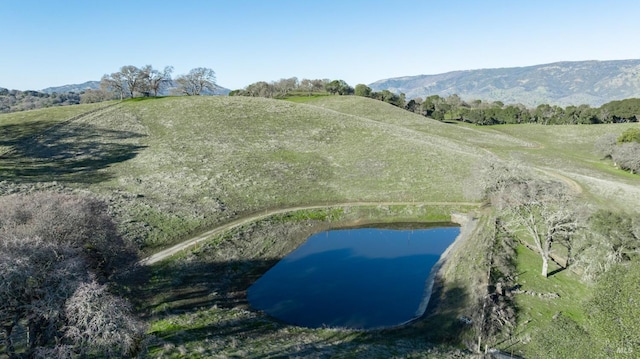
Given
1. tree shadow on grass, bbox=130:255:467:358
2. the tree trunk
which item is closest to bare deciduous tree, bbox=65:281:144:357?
tree shadow on grass, bbox=130:255:467:358

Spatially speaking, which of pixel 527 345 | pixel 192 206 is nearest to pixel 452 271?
pixel 527 345

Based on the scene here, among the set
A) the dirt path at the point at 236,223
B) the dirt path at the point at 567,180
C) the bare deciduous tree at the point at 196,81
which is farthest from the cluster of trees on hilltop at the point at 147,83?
the dirt path at the point at 567,180

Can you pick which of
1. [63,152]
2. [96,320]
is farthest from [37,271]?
[63,152]

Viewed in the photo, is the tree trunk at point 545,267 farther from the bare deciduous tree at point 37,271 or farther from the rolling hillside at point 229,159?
the bare deciduous tree at point 37,271

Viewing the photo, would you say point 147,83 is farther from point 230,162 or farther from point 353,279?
point 353,279

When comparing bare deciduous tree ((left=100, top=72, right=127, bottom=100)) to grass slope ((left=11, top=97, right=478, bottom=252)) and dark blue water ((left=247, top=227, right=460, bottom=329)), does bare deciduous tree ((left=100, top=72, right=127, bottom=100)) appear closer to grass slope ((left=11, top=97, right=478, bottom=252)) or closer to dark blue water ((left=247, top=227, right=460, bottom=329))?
grass slope ((left=11, top=97, right=478, bottom=252))

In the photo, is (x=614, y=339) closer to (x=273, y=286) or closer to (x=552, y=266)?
(x=552, y=266)
